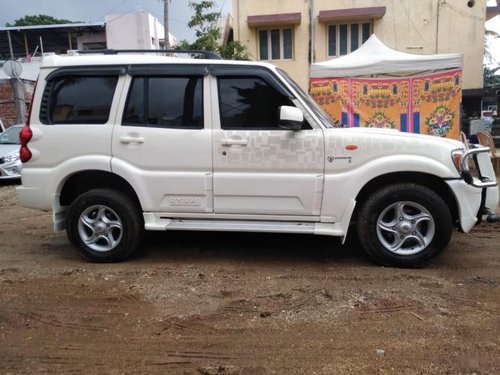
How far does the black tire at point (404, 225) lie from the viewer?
14.2ft

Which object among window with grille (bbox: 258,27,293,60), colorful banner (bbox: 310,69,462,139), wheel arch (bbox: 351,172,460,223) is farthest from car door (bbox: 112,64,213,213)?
window with grille (bbox: 258,27,293,60)

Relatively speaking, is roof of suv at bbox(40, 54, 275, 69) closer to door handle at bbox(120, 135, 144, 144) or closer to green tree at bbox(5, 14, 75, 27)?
door handle at bbox(120, 135, 144, 144)

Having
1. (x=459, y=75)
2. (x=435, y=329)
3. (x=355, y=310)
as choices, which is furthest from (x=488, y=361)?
(x=459, y=75)

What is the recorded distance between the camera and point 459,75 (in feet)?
33.8

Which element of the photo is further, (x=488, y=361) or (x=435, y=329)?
(x=435, y=329)

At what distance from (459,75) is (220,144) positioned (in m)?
7.88

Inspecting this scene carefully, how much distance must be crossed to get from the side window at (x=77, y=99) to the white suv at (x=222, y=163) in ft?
0.03

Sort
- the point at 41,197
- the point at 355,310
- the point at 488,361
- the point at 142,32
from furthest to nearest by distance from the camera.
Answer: the point at 142,32 → the point at 41,197 → the point at 355,310 → the point at 488,361

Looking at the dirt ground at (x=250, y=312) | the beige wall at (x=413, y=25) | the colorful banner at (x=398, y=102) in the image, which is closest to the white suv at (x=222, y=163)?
the dirt ground at (x=250, y=312)

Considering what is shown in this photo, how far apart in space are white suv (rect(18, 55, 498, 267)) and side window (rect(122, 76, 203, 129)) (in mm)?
11

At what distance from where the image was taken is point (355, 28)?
19922 millimetres

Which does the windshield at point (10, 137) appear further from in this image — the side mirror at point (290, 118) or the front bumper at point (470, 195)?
the front bumper at point (470, 195)

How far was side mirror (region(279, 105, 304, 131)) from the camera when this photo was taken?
4.18m

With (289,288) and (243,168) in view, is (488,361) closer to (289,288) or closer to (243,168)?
(289,288)
